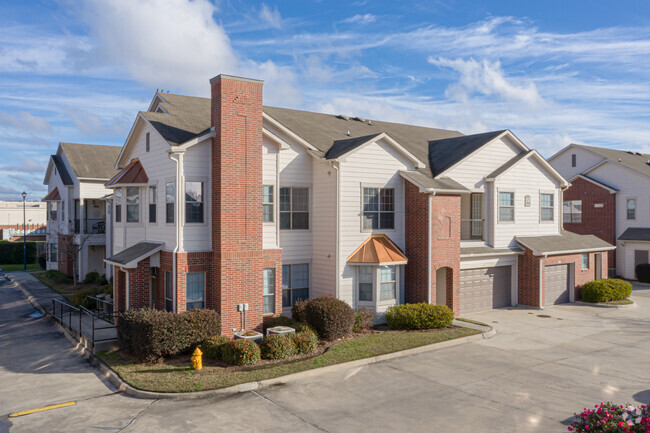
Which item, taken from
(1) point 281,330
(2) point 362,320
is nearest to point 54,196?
(1) point 281,330

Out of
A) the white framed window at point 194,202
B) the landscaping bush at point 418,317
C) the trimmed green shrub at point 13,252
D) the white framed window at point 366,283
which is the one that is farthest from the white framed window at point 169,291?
the trimmed green shrub at point 13,252

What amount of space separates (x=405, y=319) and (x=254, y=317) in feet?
18.8

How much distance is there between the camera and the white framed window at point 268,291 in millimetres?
18062

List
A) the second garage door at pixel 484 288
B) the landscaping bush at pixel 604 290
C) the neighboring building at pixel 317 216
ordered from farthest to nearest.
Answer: the landscaping bush at pixel 604 290, the second garage door at pixel 484 288, the neighboring building at pixel 317 216

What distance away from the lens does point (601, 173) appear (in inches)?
1469

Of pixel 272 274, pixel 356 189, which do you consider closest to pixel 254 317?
pixel 272 274

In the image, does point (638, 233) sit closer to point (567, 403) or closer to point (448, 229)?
point (448, 229)

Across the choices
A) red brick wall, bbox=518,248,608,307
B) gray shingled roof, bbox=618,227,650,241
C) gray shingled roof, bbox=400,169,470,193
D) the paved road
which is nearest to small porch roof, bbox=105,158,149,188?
the paved road

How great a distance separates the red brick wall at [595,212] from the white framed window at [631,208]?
885 millimetres

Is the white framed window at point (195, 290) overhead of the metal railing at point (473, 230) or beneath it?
beneath

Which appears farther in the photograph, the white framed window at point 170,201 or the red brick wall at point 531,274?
the red brick wall at point 531,274

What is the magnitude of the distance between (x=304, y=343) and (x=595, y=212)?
3008 centimetres

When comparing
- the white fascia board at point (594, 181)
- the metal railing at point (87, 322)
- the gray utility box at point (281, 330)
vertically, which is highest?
the white fascia board at point (594, 181)

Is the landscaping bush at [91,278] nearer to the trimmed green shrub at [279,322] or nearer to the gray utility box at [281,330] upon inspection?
the trimmed green shrub at [279,322]
